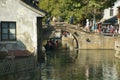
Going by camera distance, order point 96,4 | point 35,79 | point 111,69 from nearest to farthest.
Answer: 1. point 35,79
2. point 111,69
3. point 96,4

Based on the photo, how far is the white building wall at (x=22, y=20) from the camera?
44594 mm

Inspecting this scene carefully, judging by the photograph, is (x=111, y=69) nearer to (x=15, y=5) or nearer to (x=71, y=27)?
(x=15, y=5)

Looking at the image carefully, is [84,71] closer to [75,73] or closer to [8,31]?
[75,73]

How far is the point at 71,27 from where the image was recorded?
84.8 metres

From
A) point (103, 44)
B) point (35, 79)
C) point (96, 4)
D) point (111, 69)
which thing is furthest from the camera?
point (96, 4)

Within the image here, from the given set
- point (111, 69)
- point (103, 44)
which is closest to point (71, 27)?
point (103, 44)

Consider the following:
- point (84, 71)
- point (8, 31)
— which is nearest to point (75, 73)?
point (84, 71)

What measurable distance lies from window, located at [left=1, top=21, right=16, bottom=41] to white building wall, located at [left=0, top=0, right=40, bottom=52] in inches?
15.1

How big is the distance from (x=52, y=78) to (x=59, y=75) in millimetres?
2447

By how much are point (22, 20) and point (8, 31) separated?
167 centimetres

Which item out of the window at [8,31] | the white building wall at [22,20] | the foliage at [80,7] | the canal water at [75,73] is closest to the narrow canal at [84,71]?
the canal water at [75,73]

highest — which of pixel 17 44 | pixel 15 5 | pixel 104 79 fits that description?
→ pixel 15 5

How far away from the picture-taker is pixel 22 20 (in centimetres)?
4488

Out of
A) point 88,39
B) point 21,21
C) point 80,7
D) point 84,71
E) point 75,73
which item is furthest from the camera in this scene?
point 80,7
